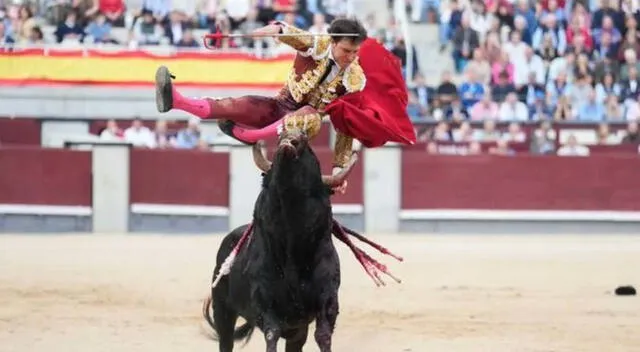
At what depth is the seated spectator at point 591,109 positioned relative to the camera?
17.5 m

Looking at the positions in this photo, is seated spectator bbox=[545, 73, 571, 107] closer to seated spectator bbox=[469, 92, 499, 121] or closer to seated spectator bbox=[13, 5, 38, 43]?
seated spectator bbox=[469, 92, 499, 121]

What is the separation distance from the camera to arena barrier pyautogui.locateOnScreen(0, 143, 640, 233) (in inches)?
658

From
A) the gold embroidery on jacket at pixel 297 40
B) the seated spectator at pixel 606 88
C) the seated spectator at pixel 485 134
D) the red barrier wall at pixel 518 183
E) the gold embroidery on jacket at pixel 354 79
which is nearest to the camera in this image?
the gold embroidery on jacket at pixel 297 40

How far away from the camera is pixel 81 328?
945cm

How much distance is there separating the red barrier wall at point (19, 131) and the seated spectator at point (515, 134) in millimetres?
5205

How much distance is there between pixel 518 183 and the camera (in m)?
16.8

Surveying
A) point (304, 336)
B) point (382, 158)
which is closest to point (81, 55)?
point (382, 158)

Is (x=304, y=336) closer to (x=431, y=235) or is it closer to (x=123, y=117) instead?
(x=431, y=235)

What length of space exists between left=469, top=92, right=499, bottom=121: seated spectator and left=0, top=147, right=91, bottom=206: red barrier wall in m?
4.06

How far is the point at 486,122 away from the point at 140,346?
8.91 metres

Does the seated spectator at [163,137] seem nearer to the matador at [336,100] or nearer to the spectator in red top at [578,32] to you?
the spectator in red top at [578,32]

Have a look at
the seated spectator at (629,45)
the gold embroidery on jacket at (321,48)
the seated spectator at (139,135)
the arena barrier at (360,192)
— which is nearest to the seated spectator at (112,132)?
the seated spectator at (139,135)

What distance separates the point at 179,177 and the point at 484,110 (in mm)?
3282

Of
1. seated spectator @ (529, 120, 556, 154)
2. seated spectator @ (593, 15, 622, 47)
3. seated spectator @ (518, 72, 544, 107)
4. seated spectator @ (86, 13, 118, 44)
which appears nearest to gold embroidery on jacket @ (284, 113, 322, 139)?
seated spectator @ (529, 120, 556, 154)
